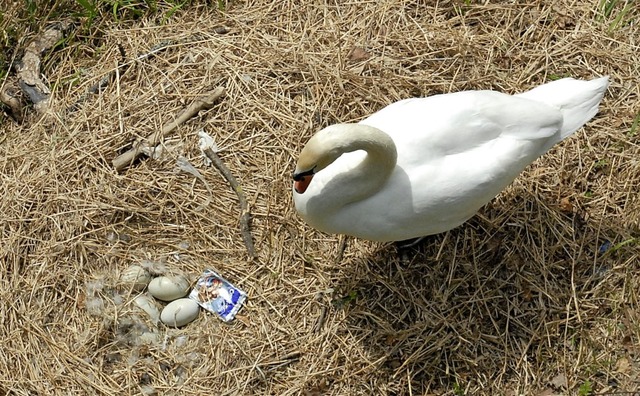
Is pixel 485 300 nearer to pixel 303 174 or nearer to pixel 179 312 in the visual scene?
pixel 303 174

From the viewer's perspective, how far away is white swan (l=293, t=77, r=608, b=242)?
2.32 meters

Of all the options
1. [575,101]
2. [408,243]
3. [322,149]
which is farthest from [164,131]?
[575,101]

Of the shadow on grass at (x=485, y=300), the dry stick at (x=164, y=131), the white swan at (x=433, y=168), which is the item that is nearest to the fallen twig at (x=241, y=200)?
the dry stick at (x=164, y=131)

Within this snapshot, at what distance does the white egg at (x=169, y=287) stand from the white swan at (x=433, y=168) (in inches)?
30.9

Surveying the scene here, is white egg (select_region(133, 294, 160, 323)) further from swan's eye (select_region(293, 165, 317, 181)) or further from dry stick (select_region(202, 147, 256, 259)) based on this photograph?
swan's eye (select_region(293, 165, 317, 181))

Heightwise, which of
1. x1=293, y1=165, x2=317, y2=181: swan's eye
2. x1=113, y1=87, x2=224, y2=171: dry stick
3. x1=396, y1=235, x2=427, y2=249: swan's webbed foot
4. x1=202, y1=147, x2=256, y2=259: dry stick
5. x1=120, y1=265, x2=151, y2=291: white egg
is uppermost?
x1=293, y1=165, x2=317, y2=181: swan's eye

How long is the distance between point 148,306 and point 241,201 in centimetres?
60

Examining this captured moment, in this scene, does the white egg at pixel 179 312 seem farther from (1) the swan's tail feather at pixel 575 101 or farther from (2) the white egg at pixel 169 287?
(1) the swan's tail feather at pixel 575 101

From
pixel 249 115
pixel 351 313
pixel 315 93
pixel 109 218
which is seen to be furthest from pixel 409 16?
pixel 109 218

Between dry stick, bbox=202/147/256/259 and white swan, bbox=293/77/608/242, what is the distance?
0.60 meters

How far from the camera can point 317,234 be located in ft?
9.93

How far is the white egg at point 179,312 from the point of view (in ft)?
9.52

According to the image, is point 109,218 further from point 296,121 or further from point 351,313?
point 351,313

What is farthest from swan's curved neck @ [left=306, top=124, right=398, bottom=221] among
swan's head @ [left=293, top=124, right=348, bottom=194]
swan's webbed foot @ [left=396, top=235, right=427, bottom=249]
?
swan's webbed foot @ [left=396, top=235, right=427, bottom=249]
